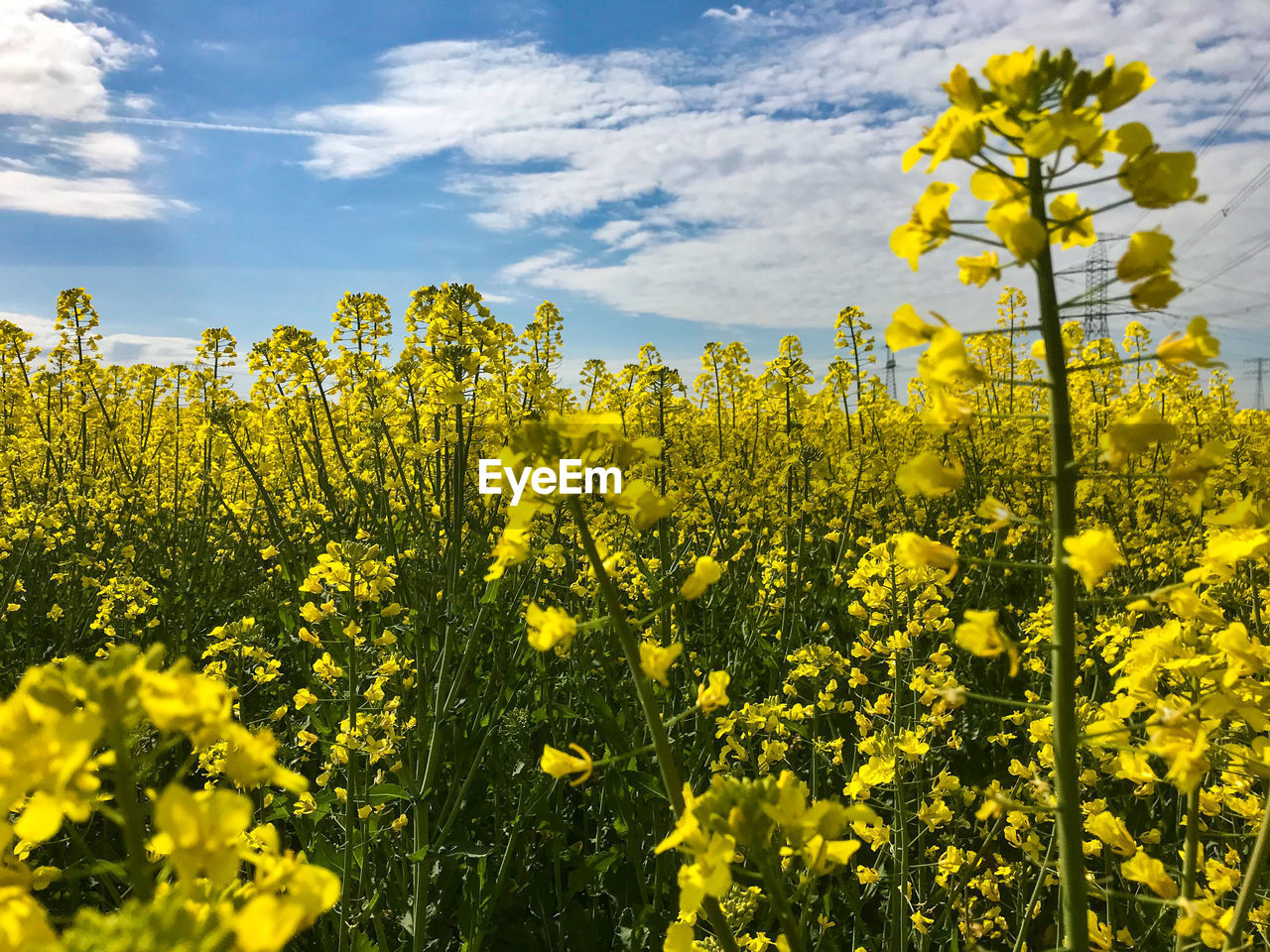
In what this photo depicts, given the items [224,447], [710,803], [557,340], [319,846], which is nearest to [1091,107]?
[710,803]

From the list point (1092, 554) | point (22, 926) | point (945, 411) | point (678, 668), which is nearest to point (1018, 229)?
point (945, 411)

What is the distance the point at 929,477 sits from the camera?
139cm

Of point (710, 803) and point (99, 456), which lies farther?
point (99, 456)

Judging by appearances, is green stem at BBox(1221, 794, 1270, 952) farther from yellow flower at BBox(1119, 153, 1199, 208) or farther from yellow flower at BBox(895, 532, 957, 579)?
yellow flower at BBox(1119, 153, 1199, 208)

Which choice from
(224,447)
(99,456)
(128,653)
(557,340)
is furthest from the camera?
(99,456)

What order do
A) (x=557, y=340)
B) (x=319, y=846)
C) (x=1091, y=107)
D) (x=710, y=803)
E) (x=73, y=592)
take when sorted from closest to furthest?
(x=710, y=803) < (x=1091, y=107) < (x=319, y=846) < (x=73, y=592) < (x=557, y=340)

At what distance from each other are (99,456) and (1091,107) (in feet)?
47.9

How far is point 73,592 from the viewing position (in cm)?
670

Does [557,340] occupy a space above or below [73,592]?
above

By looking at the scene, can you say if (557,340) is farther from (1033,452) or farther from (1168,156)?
(1168,156)

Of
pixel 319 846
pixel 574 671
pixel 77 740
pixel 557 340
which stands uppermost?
pixel 557 340

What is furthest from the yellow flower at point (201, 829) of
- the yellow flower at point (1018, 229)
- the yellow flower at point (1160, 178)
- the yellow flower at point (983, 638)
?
the yellow flower at point (1160, 178)

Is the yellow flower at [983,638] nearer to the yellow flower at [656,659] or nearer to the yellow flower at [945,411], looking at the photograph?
the yellow flower at [945,411]

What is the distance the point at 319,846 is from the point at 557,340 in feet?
16.4
